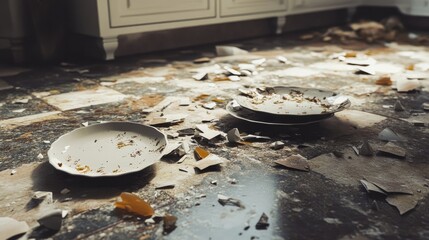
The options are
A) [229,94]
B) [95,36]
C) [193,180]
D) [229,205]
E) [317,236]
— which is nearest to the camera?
[317,236]

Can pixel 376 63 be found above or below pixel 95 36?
below

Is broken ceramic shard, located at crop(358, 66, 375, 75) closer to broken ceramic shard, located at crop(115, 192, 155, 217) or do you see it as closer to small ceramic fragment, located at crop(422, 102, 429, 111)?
small ceramic fragment, located at crop(422, 102, 429, 111)

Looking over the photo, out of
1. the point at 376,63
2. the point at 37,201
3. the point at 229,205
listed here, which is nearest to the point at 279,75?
the point at 376,63

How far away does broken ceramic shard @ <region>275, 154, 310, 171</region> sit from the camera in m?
1.06

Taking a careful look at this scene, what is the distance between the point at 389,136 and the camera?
1251 millimetres

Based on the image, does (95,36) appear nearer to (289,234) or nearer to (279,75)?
(279,75)

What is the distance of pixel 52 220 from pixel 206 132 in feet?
1.84

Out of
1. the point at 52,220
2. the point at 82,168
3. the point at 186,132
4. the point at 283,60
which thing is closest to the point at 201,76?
the point at 283,60

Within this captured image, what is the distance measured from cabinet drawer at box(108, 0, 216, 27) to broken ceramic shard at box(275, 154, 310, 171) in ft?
4.71

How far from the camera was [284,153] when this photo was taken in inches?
45.4

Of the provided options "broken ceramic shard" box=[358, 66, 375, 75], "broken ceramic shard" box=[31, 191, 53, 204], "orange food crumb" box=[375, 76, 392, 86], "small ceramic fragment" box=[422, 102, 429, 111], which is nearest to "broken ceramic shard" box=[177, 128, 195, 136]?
"broken ceramic shard" box=[31, 191, 53, 204]

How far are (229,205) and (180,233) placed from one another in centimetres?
14

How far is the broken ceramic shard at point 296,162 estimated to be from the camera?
3.47ft

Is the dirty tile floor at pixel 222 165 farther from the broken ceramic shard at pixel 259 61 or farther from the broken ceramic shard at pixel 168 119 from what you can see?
the broken ceramic shard at pixel 259 61
